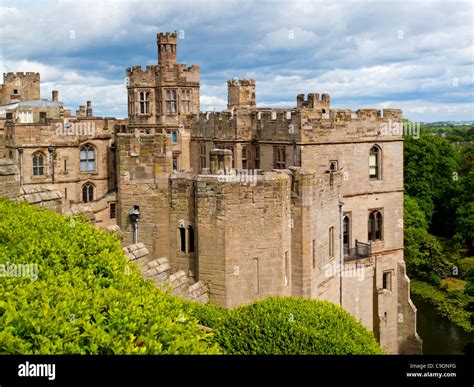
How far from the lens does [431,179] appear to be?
60594 millimetres

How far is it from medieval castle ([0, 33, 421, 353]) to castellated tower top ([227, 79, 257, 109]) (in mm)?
90

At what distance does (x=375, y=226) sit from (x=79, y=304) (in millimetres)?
25755

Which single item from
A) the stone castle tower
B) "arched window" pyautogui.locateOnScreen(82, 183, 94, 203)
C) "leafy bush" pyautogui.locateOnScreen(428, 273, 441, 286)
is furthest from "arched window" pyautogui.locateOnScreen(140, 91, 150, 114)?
"leafy bush" pyautogui.locateOnScreen(428, 273, 441, 286)

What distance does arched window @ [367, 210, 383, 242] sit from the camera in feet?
110

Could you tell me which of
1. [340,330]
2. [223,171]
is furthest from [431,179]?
[340,330]

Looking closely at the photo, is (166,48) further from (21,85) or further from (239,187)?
(239,187)

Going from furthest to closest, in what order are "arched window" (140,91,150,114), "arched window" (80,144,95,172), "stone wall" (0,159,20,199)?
"arched window" (140,91,150,114) → "arched window" (80,144,95,172) → "stone wall" (0,159,20,199)

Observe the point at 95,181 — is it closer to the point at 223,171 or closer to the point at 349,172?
the point at 349,172

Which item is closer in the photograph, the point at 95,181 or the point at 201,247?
the point at 201,247

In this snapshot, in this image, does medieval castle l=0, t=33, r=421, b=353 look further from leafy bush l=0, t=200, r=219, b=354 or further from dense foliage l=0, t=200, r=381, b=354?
leafy bush l=0, t=200, r=219, b=354

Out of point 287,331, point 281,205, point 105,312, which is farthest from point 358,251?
point 105,312

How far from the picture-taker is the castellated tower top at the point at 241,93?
46.5 metres
